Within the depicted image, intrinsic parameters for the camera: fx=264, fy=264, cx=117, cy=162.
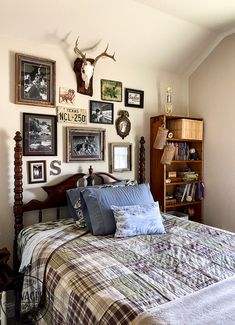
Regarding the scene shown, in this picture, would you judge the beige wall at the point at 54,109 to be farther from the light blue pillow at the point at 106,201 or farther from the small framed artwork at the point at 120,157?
the light blue pillow at the point at 106,201

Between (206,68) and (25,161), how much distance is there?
2400 mm

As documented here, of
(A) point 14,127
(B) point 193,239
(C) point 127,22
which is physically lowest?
(B) point 193,239

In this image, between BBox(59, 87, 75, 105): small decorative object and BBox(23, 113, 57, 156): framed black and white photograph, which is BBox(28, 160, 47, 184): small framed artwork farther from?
BBox(59, 87, 75, 105): small decorative object

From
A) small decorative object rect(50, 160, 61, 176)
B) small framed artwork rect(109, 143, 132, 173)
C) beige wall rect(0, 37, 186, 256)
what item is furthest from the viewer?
small framed artwork rect(109, 143, 132, 173)

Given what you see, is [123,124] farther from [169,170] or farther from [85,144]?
[169,170]

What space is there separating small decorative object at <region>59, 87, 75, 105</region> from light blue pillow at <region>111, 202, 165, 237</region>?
1162 mm

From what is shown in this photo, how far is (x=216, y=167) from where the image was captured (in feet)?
10.4

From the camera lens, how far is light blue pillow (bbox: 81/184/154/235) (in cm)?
204

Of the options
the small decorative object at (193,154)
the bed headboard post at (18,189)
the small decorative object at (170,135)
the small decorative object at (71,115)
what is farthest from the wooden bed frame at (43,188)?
the small decorative object at (193,154)

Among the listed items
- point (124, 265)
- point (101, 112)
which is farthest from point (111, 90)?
point (124, 265)

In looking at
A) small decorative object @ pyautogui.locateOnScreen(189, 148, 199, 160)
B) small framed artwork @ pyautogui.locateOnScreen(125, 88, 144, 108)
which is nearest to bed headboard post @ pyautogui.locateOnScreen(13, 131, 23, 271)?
small framed artwork @ pyautogui.locateOnScreen(125, 88, 144, 108)

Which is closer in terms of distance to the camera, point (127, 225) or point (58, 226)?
point (127, 225)

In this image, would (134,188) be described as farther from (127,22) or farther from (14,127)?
(127,22)

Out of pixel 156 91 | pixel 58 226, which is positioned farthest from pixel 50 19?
pixel 58 226
